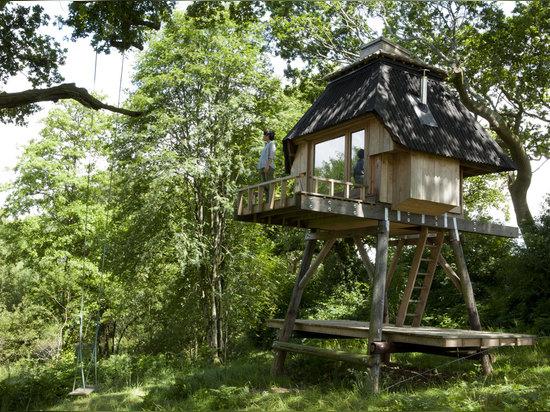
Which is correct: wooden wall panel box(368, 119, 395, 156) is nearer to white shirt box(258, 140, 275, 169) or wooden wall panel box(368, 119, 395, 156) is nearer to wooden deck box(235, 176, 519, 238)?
wooden deck box(235, 176, 519, 238)

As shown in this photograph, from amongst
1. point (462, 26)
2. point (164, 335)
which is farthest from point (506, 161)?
point (164, 335)

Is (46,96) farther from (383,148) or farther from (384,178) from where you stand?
(384,178)

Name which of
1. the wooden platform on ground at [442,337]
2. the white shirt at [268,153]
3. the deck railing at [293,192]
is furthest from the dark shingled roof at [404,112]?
the wooden platform on ground at [442,337]

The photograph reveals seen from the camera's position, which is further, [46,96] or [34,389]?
[34,389]

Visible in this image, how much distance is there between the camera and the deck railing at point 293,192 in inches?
380

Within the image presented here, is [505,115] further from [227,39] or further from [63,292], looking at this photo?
[63,292]

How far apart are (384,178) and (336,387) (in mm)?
4564

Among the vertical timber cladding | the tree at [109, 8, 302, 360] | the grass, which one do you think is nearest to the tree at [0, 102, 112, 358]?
the tree at [109, 8, 302, 360]

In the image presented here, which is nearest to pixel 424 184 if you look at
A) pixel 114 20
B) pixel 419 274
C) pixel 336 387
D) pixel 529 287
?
pixel 419 274

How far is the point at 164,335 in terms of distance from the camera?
79.1 ft

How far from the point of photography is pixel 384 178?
10461mm

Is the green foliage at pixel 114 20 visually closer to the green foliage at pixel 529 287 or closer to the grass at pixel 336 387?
the grass at pixel 336 387

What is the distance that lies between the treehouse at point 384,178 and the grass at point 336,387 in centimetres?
71

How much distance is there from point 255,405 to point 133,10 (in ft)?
30.4
